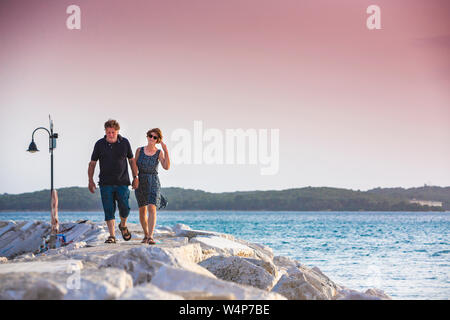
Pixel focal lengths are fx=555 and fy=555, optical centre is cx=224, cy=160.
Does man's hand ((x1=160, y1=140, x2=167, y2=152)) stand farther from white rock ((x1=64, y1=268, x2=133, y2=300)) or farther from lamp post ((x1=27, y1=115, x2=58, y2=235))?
lamp post ((x1=27, y1=115, x2=58, y2=235))

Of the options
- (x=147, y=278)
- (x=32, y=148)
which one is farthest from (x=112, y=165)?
(x=32, y=148)

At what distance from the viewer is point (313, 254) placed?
26.4 meters

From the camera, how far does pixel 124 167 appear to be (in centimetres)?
808

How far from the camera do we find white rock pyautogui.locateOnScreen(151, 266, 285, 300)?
4.19 metres

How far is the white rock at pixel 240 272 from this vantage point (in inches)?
267

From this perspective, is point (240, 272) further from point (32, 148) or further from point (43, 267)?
point (32, 148)

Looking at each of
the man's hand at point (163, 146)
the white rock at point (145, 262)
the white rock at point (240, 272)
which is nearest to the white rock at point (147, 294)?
the white rock at point (145, 262)

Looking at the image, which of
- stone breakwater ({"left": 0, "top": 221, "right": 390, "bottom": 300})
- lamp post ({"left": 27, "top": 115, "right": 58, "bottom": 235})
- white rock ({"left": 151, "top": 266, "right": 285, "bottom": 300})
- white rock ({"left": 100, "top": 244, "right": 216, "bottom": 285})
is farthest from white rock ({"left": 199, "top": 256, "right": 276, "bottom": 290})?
lamp post ({"left": 27, "top": 115, "right": 58, "bottom": 235})

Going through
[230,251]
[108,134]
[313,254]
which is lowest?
[313,254]

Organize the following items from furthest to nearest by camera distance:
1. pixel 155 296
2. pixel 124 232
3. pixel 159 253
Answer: pixel 124 232 < pixel 159 253 < pixel 155 296
